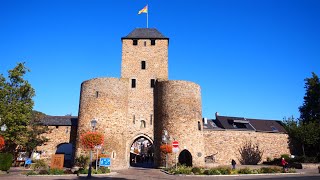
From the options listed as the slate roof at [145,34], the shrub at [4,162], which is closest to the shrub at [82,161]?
the shrub at [4,162]

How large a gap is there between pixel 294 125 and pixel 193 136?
1567 cm

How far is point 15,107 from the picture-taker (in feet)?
81.5

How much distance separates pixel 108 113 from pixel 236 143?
54.2 feet

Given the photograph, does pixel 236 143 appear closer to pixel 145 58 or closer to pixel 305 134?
pixel 305 134

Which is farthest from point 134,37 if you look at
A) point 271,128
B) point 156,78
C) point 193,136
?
point 271,128

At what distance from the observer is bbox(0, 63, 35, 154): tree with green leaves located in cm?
2403

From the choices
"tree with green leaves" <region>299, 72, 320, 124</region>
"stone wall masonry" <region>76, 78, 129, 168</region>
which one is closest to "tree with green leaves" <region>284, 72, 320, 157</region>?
"tree with green leaves" <region>299, 72, 320, 124</region>

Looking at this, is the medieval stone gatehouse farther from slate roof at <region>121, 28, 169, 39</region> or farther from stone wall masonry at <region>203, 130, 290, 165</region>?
stone wall masonry at <region>203, 130, 290, 165</region>

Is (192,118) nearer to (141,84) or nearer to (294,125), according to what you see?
(141,84)

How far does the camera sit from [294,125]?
3362 centimetres

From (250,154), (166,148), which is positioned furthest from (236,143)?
(166,148)

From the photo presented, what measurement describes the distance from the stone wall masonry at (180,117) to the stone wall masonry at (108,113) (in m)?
3.64

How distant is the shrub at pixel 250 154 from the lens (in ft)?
107

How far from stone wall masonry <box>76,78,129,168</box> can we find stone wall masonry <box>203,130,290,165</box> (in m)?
11.0
